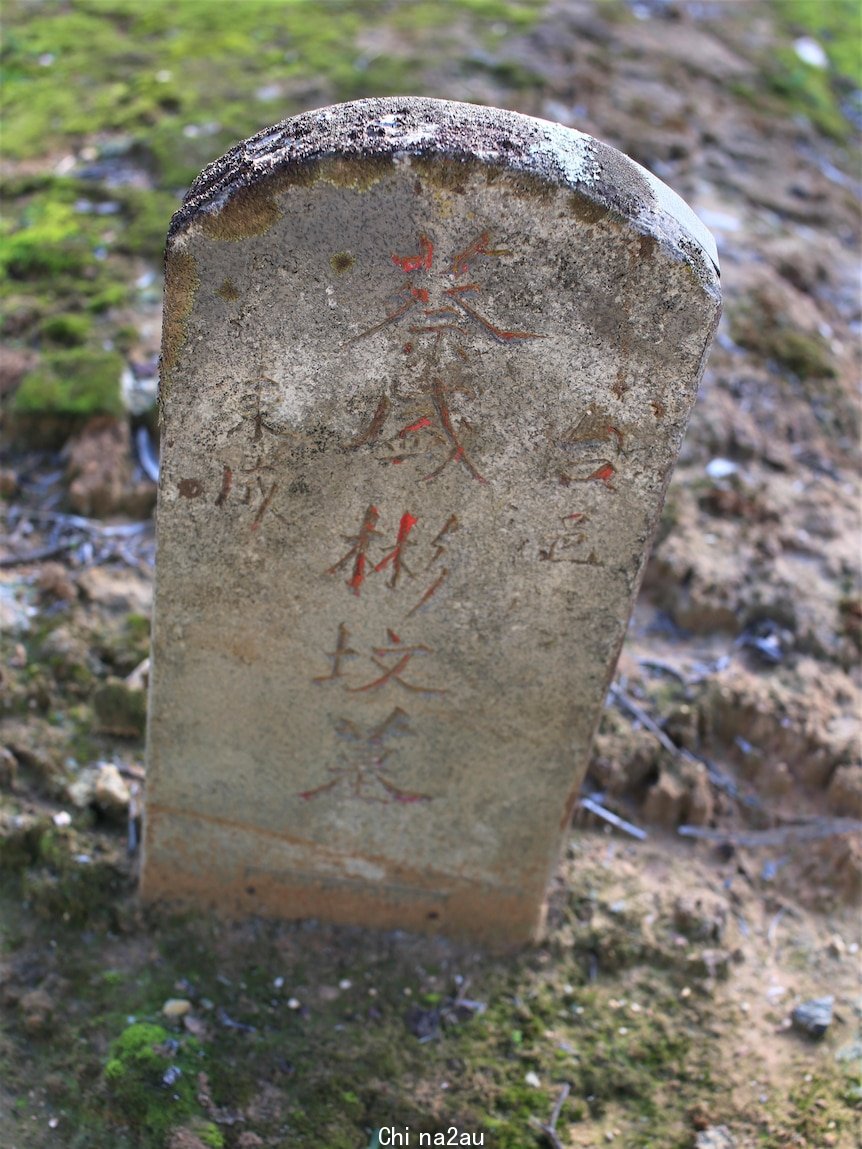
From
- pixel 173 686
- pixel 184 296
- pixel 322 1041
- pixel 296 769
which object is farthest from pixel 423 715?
pixel 184 296

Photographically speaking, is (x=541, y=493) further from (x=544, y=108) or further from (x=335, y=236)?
(x=544, y=108)

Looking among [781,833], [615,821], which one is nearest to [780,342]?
[781,833]

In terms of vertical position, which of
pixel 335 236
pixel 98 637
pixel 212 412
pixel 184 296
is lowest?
pixel 98 637

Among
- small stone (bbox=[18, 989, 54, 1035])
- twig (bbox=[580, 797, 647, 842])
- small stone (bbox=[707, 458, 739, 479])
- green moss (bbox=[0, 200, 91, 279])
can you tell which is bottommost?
small stone (bbox=[18, 989, 54, 1035])

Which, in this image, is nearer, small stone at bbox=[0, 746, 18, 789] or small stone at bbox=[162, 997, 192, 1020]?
small stone at bbox=[162, 997, 192, 1020]

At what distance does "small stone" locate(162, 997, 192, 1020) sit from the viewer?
2.48m

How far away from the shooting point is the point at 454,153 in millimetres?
1729

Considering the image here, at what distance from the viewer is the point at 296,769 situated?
8.09 ft

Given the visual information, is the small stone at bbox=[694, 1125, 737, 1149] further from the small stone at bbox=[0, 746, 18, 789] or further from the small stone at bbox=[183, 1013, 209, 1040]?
the small stone at bbox=[0, 746, 18, 789]

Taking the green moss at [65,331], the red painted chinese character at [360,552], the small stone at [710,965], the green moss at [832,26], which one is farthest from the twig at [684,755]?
the green moss at [832,26]

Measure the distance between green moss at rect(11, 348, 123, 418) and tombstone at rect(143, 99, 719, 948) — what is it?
1476 millimetres

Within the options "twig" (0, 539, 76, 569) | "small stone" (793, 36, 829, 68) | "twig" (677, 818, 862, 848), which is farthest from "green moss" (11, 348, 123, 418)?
"small stone" (793, 36, 829, 68)

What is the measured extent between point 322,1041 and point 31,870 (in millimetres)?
727

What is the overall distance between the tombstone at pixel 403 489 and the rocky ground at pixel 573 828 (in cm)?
21
